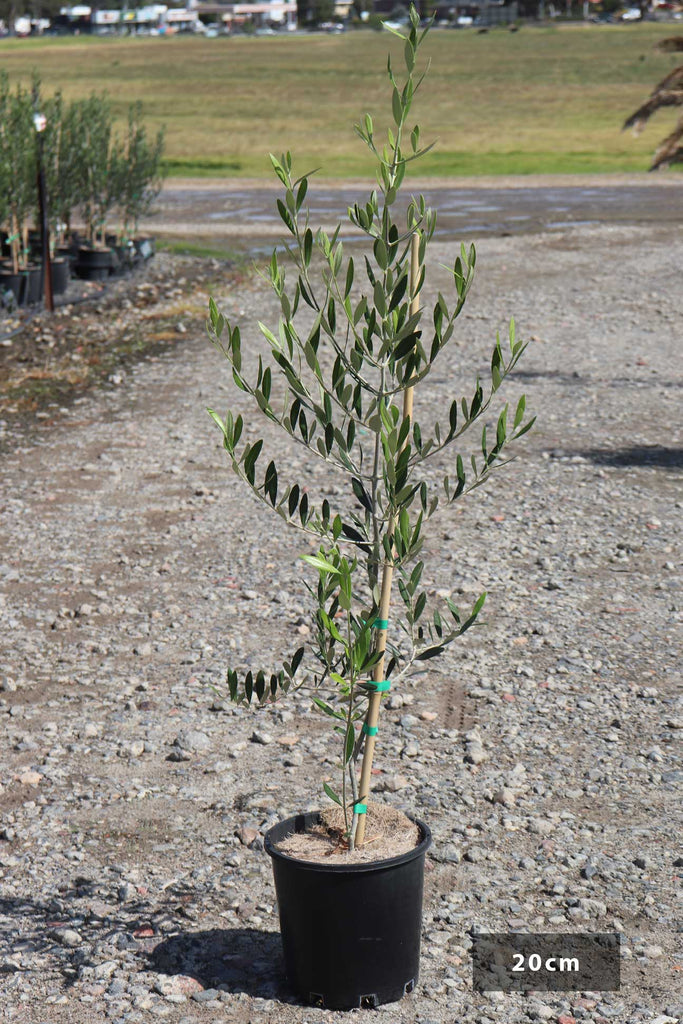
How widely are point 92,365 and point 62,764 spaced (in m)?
10.1

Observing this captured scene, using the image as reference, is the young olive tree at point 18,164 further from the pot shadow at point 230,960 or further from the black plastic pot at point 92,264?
the pot shadow at point 230,960

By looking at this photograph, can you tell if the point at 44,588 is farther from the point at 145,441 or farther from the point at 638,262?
the point at 638,262

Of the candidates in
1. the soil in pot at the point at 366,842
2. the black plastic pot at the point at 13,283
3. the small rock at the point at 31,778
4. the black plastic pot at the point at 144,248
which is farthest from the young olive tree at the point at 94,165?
the soil in pot at the point at 366,842

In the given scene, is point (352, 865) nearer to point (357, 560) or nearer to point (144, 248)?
point (357, 560)

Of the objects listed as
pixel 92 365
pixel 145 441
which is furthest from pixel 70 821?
pixel 92 365

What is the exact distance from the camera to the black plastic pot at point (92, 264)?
20984 mm

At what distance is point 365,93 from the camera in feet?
245

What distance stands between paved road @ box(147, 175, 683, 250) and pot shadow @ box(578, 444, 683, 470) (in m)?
15.0

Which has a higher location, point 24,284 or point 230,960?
point 24,284

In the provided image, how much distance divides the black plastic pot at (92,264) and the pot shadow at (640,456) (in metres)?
11.9

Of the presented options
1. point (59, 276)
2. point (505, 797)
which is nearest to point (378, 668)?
point (505, 797)

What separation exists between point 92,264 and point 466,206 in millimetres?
13785

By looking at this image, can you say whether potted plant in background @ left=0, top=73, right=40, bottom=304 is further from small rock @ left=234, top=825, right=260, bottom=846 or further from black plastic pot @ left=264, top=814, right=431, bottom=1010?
black plastic pot @ left=264, top=814, right=431, bottom=1010

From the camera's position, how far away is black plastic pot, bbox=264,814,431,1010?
158 inches
